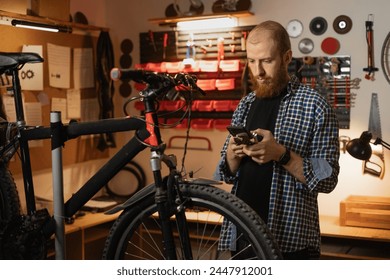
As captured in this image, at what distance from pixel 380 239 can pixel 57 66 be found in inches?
78.8

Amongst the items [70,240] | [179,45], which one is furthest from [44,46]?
[70,240]

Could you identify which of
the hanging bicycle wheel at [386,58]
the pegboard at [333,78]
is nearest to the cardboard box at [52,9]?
the pegboard at [333,78]

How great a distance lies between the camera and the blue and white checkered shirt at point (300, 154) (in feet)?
5.45

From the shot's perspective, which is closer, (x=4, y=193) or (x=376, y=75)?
(x=4, y=193)

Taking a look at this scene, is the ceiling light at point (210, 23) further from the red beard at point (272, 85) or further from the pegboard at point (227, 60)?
the red beard at point (272, 85)

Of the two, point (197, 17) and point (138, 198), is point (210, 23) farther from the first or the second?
point (138, 198)

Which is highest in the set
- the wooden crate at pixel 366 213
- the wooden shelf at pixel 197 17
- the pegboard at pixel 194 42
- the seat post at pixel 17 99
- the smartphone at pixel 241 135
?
the wooden shelf at pixel 197 17

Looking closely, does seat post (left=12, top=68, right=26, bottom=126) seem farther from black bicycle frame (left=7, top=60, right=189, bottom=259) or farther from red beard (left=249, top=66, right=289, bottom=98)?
red beard (left=249, top=66, right=289, bottom=98)

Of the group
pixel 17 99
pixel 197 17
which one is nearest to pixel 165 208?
pixel 17 99

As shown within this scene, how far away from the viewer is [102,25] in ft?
12.0

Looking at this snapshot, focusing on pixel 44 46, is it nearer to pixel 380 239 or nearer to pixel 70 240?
pixel 70 240

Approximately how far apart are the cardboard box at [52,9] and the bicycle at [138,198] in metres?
1.35

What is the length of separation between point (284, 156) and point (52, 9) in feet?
6.48

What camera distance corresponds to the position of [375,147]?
3061 mm
